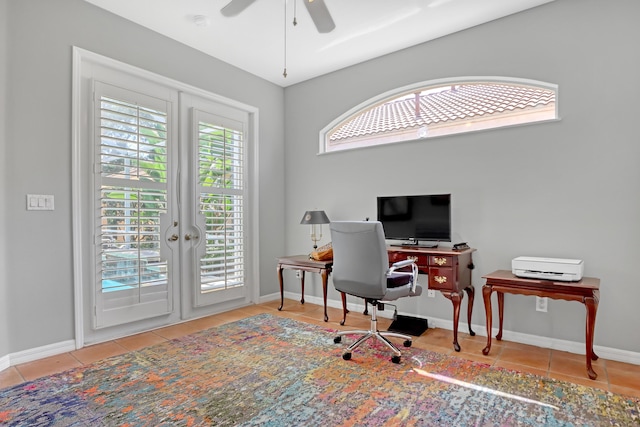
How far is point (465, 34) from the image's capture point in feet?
11.3

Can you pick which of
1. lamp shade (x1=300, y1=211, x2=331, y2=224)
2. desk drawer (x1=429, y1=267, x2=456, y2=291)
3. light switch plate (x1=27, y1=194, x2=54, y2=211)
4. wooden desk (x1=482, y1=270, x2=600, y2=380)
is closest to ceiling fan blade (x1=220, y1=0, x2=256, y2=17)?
light switch plate (x1=27, y1=194, x2=54, y2=211)

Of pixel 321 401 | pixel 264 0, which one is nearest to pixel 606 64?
pixel 264 0

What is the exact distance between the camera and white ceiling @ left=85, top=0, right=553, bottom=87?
304cm

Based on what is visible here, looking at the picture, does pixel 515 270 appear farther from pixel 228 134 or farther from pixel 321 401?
pixel 228 134

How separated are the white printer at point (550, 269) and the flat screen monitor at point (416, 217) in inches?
27.7

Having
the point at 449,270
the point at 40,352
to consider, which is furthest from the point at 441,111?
the point at 40,352

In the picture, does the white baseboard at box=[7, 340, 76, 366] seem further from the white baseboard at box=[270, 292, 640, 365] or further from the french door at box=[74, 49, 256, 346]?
the white baseboard at box=[270, 292, 640, 365]

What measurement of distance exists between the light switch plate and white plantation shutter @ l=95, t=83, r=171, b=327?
34 cm

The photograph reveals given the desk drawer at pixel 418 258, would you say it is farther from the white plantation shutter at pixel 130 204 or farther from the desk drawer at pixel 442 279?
the white plantation shutter at pixel 130 204

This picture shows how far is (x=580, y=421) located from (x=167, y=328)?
3.42 metres

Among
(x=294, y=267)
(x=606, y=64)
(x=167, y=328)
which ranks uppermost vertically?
(x=606, y=64)

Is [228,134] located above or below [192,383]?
above

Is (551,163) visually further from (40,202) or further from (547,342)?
(40,202)

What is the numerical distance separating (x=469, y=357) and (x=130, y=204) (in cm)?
330
